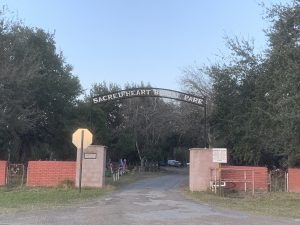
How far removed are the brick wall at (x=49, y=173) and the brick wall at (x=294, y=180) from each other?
10.9 m

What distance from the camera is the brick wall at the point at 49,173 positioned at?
26.6 m

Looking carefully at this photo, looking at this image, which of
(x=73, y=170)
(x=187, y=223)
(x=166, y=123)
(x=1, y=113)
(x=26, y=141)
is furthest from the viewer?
(x=166, y=123)

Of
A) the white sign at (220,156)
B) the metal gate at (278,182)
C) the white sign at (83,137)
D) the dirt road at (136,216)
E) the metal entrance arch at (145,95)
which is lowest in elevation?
the dirt road at (136,216)

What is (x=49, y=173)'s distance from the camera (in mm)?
26703

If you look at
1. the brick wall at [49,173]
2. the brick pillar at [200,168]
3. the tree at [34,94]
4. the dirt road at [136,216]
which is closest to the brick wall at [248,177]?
the brick pillar at [200,168]

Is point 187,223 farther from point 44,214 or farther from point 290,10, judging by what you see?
point 290,10

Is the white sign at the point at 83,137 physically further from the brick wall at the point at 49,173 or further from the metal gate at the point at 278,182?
the metal gate at the point at 278,182

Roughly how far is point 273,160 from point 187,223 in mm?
23039

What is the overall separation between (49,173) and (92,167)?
2.31 meters

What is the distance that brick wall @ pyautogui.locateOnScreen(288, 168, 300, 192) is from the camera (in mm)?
26625

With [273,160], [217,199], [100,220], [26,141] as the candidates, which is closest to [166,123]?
[26,141]

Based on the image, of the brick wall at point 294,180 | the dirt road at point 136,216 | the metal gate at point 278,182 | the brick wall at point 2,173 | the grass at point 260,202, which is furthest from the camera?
the brick wall at point 2,173

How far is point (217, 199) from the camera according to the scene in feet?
73.6

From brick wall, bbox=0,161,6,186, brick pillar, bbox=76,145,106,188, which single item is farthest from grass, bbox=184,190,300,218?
brick wall, bbox=0,161,6,186
